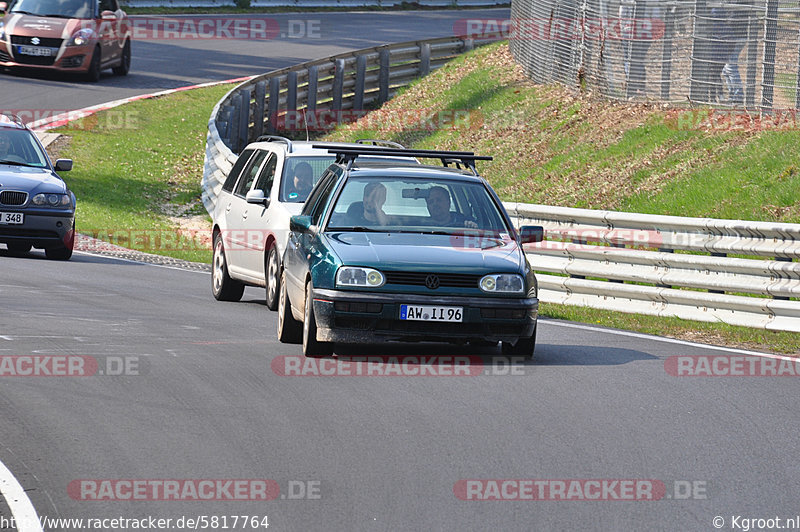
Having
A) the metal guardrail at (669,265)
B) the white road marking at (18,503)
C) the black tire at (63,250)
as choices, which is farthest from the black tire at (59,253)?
the white road marking at (18,503)

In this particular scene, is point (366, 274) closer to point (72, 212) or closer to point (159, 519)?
point (159, 519)

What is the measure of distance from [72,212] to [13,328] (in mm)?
6563

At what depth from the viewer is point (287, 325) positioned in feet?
37.3

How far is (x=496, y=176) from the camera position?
2439 centimetres

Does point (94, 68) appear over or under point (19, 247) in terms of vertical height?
under

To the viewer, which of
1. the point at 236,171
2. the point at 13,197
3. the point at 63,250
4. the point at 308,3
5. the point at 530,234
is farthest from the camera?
the point at 308,3

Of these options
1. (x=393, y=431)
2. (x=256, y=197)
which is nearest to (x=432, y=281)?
(x=393, y=431)

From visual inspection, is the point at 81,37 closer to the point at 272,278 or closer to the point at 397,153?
the point at 272,278

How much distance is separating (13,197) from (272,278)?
5397 mm

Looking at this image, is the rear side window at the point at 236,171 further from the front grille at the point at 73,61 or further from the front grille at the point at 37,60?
the front grille at the point at 73,61

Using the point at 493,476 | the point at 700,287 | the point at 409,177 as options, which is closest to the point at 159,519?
the point at 493,476

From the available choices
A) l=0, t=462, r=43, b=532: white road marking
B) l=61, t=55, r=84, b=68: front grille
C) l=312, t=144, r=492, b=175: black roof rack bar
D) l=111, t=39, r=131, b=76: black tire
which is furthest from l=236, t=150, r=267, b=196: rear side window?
l=111, t=39, r=131, b=76: black tire

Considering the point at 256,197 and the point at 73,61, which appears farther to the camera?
the point at 73,61

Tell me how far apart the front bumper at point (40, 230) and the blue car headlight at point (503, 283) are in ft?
29.6
